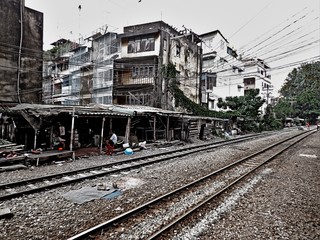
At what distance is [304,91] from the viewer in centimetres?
6122

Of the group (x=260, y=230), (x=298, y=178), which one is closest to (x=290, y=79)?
(x=298, y=178)

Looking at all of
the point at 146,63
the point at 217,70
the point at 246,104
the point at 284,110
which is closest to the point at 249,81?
the point at 284,110

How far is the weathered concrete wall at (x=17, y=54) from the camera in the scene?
677 inches

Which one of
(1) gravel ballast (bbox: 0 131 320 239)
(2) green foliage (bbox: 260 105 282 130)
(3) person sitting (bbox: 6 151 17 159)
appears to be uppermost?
(2) green foliage (bbox: 260 105 282 130)

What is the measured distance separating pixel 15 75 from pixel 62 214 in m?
16.8

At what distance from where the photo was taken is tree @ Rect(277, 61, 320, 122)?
55.9 meters

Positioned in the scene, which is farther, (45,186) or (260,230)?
(45,186)

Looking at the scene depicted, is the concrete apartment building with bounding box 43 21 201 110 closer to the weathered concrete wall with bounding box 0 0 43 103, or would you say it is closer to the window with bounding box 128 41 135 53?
the window with bounding box 128 41 135 53

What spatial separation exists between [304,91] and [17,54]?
68.5 m

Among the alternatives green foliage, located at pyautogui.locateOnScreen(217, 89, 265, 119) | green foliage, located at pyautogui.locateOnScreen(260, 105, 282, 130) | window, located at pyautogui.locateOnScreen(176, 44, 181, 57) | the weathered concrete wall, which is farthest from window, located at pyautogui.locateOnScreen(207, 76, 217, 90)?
the weathered concrete wall

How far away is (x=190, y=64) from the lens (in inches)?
1248

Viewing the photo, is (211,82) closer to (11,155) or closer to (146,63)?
(146,63)

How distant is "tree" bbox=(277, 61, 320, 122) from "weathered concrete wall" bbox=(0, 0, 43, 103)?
5937cm

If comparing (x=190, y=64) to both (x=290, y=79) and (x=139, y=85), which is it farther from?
(x=290, y=79)
